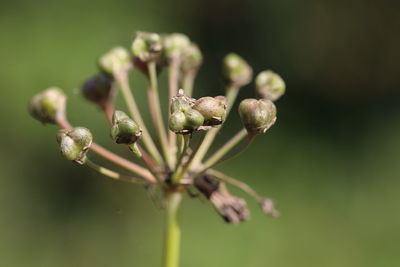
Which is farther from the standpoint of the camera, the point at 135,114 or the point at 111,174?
the point at 135,114

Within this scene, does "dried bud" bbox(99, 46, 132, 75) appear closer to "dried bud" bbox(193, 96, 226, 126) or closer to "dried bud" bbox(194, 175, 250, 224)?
"dried bud" bbox(194, 175, 250, 224)

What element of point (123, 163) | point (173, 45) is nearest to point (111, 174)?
point (123, 163)

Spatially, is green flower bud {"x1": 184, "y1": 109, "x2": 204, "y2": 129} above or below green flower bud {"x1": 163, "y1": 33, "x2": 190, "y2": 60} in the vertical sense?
below

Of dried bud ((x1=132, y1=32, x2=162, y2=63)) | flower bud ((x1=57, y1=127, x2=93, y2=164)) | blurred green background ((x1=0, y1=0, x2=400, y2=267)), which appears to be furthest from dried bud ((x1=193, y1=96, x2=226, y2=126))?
blurred green background ((x1=0, y1=0, x2=400, y2=267))

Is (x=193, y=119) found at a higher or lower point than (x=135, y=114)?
higher

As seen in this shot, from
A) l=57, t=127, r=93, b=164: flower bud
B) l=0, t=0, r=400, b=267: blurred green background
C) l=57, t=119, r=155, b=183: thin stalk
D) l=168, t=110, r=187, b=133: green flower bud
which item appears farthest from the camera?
l=0, t=0, r=400, b=267: blurred green background

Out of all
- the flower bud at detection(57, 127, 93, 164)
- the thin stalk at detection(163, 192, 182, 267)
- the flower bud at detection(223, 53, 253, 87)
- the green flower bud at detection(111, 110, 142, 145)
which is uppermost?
the flower bud at detection(223, 53, 253, 87)

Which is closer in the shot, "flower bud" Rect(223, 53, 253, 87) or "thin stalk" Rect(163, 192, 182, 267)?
"thin stalk" Rect(163, 192, 182, 267)

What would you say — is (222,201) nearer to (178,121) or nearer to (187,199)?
(178,121)

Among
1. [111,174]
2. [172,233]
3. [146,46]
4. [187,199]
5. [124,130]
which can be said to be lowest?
[187,199]
